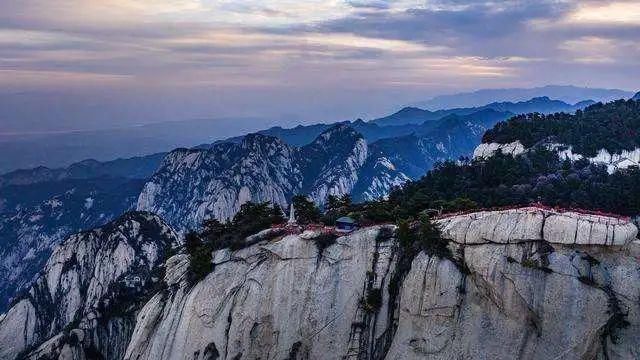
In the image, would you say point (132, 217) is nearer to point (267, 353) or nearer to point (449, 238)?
point (267, 353)

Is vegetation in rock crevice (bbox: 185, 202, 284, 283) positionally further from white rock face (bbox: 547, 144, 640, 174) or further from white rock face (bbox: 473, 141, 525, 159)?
white rock face (bbox: 547, 144, 640, 174)

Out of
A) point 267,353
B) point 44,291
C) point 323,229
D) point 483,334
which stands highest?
point 323,229

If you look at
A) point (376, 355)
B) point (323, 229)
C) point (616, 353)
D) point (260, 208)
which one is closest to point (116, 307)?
point (260, 208)

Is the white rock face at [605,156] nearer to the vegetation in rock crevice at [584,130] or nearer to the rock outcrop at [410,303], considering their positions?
the vegetation in rock crevice at [584,130]

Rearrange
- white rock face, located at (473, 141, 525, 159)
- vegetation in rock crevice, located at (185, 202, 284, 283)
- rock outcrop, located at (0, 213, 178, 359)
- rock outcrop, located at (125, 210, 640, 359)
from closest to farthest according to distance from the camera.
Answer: rock outcrop, located at (125, 210, 640, 359) < vegetation in rock crevice, located at (185, 202, 284, 283) < white rock face, located at (473, 141, 525, 159) < rock outcrop, located at (0, 213, 178, 359)

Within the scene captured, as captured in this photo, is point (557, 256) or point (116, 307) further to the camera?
point (116, 307)

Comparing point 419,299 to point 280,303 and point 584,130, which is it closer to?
point 280,303

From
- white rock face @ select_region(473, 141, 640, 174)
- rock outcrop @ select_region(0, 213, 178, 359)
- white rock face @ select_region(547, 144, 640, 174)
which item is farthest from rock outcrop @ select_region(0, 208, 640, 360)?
white rock face @ select_region(547, 144, 640, 174)
